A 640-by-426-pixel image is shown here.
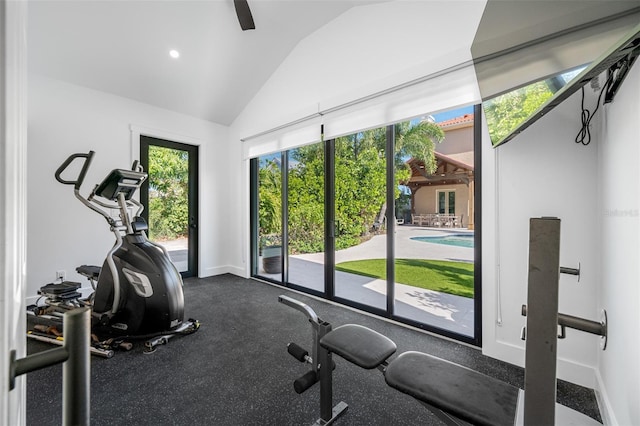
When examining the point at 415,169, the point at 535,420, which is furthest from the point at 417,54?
the point at 535,420

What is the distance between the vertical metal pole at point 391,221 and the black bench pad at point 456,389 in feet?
5.84

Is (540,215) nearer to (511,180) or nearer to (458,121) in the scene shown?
(511,180)

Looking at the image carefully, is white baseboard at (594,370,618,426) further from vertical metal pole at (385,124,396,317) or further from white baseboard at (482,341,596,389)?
vertical metal pole at (385,124,396,317)

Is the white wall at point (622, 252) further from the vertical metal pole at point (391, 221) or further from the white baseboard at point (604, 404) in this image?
the vertical metal pole at point (391, 221)

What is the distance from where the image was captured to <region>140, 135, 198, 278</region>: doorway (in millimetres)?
4223

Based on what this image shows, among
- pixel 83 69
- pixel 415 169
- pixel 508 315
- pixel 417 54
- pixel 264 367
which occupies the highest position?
pixel 83 69

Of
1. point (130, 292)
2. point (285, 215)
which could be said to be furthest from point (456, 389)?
point (285, 215)

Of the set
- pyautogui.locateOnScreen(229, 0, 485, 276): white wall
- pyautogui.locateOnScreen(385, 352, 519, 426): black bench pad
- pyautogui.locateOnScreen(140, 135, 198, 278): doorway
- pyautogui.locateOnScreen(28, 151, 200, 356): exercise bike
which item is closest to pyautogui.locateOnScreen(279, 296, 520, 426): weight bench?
pyautogui.locateOnScreen(385, 352, 519, 426): black bench pad

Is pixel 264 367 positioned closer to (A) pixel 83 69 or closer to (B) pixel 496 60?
(B) pixel 496 60

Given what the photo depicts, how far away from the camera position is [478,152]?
237 cm

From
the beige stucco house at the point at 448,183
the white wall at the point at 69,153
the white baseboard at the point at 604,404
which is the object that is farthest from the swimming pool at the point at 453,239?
the white wall at the point at 69,153

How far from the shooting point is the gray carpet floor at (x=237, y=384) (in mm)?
1604

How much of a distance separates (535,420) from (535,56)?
1.17 meters

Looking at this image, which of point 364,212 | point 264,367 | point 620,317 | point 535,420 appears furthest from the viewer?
point 364,212
